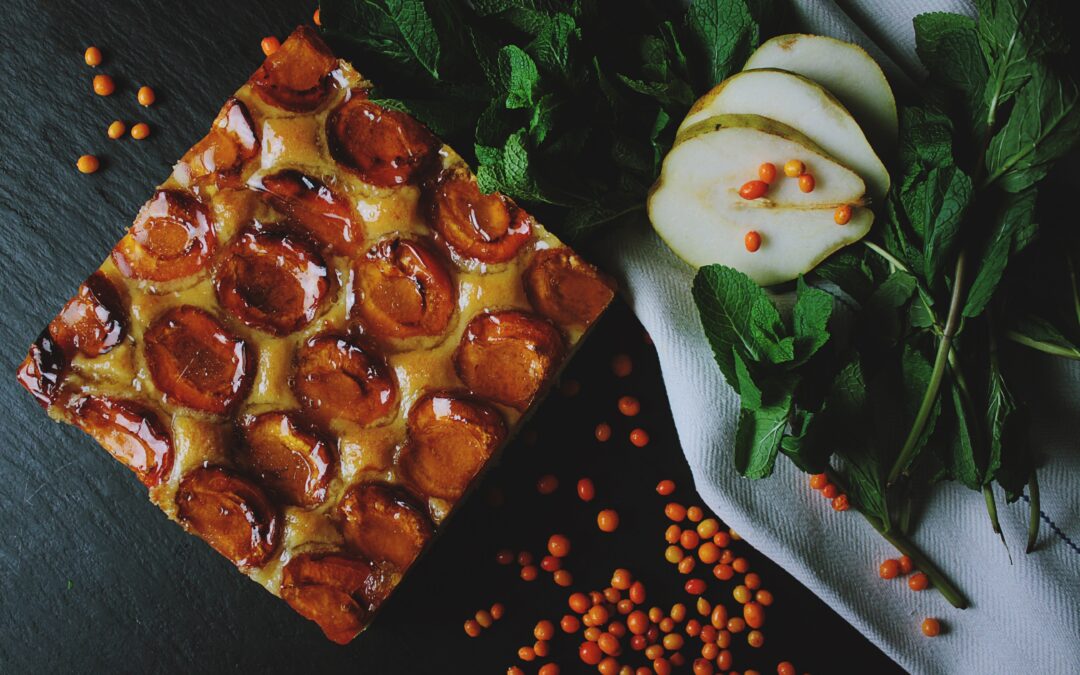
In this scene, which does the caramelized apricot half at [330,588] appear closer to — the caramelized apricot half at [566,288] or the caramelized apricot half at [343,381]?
the caramelized apricot half at [343,381]

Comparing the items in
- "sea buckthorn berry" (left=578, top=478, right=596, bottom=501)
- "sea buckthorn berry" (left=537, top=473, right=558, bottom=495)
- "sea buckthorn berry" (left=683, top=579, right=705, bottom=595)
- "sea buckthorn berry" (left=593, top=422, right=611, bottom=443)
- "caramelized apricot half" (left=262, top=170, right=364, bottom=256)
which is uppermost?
"caramelized apricot half" (left=262, top=170, right=364, bottom=256)

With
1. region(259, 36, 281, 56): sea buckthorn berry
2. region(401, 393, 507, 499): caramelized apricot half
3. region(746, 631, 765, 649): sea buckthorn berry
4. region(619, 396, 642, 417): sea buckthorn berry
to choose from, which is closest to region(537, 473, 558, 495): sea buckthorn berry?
region(619, 396, 642, 417): sea buckthorn berry

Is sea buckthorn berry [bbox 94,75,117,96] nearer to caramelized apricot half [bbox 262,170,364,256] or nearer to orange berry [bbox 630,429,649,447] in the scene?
caramelized apricot half [bbox 262,170,364,256]

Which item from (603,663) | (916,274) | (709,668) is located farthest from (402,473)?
(916,274)

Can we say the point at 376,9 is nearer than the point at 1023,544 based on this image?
Yes

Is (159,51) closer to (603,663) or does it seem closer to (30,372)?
(30,372)

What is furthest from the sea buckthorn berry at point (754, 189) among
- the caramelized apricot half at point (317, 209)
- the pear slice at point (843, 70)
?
the caramelized apricot half at point (317, 209)
